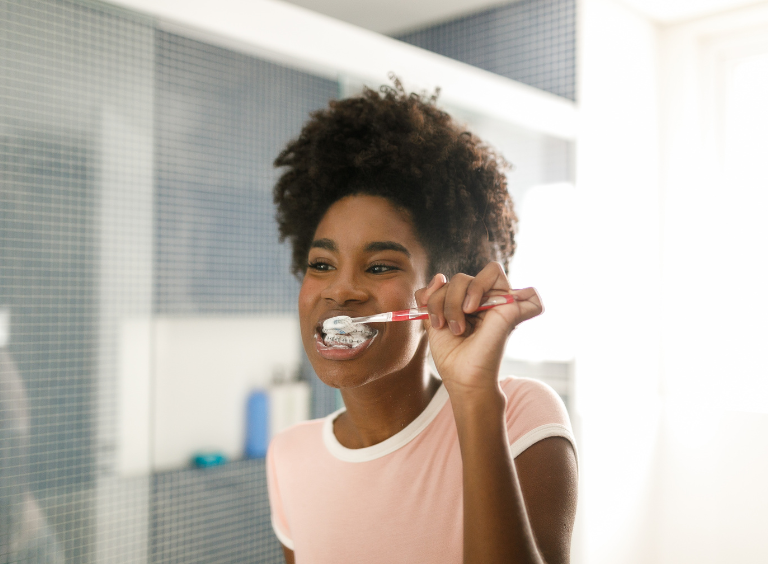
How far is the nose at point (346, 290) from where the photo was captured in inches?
25.0

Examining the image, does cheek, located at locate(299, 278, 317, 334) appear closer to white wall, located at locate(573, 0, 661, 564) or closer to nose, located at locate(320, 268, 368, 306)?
nose, located at locate(320, 268, 368, 306)

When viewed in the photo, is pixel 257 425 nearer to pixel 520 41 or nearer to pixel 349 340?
pixel 349 340

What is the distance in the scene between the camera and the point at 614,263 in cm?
152

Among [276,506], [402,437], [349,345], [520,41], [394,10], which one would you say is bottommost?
[276,506]

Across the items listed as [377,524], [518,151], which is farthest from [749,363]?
[377,524]

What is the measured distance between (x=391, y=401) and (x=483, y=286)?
0.26 meters

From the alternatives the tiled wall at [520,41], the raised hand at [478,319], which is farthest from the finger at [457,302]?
the tiled wall at [520,41]

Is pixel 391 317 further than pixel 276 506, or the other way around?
pixel 276 506

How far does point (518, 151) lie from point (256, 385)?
0.76m

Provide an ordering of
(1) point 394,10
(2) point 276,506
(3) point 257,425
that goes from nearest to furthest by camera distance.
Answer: (2) point 276,506 → (3) point 257,425 → (1) point 394,10

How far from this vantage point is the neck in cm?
69

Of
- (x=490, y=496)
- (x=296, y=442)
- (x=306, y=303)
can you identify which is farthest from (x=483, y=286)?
(x=296, y=442)

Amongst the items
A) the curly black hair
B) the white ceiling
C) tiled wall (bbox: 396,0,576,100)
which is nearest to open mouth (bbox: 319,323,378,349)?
the curly black hair

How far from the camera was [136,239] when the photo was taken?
79 centimetres
